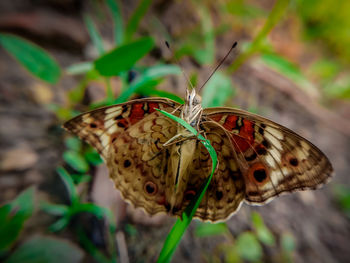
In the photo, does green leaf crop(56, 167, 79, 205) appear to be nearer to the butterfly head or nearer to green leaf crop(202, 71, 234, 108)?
the butterfly head

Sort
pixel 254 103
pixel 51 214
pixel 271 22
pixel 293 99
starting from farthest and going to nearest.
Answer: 1. pixel 293 99
2. pixel 254 103
3. pixel 271 22
4. pixel 51 214

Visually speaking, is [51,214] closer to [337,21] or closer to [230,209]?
[230,209]

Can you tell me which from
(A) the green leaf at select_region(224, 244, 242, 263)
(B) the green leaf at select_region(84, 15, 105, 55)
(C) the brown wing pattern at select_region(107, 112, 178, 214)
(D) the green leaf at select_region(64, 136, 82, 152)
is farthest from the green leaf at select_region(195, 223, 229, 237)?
(B) the green leaf at select_region(84, 15, 105, 55)

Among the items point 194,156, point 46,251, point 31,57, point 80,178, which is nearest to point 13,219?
point 46,251

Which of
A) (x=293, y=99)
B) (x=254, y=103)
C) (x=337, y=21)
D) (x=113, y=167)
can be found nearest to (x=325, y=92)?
(x=293, y=99)

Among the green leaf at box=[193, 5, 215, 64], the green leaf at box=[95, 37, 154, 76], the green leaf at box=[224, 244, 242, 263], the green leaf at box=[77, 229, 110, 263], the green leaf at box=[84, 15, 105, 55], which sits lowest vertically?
the green leaf at box=[224, 244, 242, 263]

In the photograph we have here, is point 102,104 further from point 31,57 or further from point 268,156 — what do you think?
point 268,156

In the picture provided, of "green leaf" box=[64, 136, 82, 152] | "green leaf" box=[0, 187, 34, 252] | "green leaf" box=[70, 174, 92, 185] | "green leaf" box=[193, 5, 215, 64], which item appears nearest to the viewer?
"green leaf" box=[0, 187, 34, 252]
